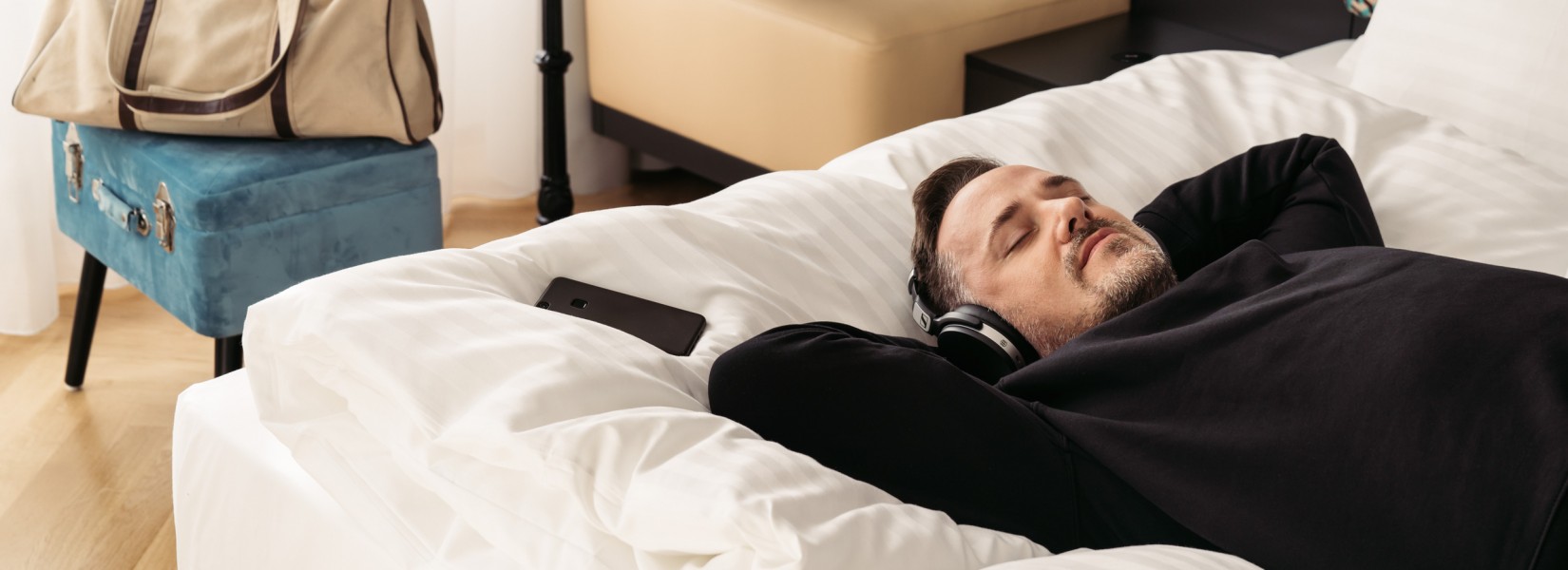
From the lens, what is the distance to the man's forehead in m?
1.28

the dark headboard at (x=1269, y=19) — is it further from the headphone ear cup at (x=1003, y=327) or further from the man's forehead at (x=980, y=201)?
the headphone ear cup at (x=1003, y=327)

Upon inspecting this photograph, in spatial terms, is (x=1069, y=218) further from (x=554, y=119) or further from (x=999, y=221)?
(x=554, y=119)

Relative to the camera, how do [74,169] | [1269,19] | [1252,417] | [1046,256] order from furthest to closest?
[1269,19] < [74,169] < [1046,256] < [1252,417]

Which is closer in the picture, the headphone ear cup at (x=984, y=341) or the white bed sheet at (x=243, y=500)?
the white bed sheet at (x=243, y=500)

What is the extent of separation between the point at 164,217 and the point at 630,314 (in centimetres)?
88

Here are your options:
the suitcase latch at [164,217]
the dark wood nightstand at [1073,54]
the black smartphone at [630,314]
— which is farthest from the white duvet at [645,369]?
the suitcase latch at [164,217]

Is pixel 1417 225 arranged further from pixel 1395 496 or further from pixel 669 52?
pixel 669 52

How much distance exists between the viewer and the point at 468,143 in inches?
108

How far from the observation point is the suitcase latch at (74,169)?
1862 millimetres

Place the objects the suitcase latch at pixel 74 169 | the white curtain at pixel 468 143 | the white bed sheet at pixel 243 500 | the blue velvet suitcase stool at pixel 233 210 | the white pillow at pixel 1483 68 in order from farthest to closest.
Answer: the white curtain at pixel 468 143, the suitcase latch at pixel 74 169, the blue velvet suitcase stool at pixel 233 210, the white pillow at pixel 1483 68, the white bed sheet at pixel 243 500

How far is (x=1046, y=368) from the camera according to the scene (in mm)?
1085

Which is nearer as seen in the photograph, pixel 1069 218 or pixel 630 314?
pixel 630 314

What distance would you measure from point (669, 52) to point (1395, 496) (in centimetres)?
169

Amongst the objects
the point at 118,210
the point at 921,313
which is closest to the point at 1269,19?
the point at 921,313
